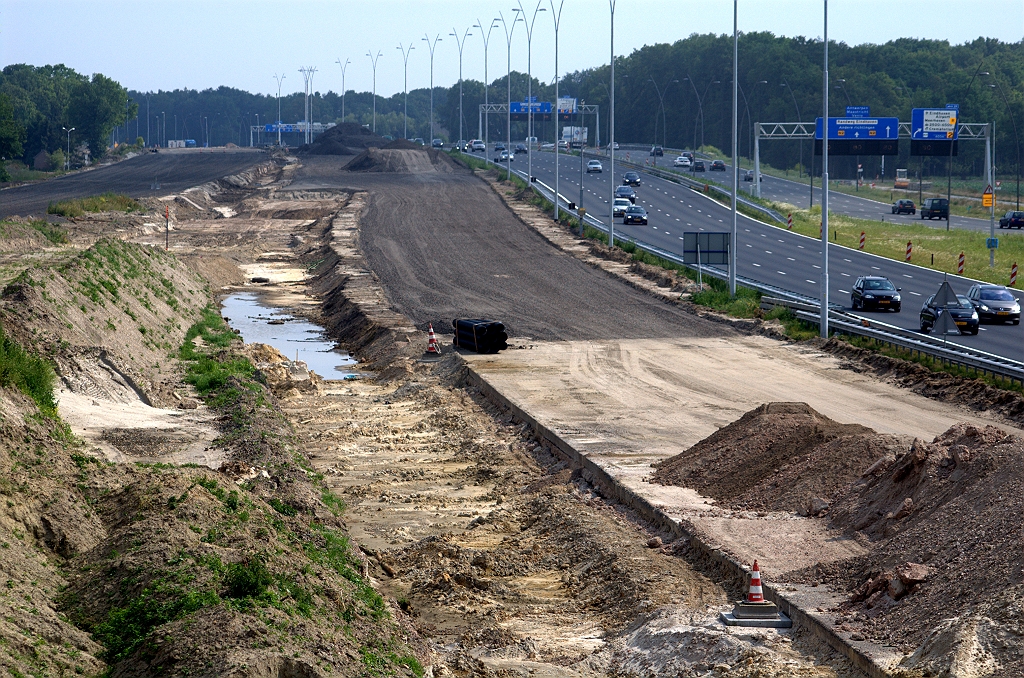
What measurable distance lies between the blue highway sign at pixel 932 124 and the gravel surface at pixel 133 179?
56.5 m

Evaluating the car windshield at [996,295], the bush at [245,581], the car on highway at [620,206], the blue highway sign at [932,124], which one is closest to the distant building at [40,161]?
the car on highway at [620,206]

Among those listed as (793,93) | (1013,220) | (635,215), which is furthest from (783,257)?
(793,93)

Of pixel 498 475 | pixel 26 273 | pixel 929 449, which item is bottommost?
pixel 498 475

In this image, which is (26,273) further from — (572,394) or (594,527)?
(594,527)

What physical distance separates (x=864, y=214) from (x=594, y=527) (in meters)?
80.0

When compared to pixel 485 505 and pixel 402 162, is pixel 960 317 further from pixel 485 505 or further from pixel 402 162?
pixel 402 162

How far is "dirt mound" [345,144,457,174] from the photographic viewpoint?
113m

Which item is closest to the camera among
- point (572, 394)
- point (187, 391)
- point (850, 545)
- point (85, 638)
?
point (85, 638)

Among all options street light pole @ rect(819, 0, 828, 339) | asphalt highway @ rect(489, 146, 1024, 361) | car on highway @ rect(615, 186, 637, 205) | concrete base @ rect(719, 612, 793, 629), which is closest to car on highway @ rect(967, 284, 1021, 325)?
asphalt highway @ rect(489, 146, 1024, 361)

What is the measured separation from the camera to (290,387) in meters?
30.2

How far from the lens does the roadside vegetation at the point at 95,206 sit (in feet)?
236

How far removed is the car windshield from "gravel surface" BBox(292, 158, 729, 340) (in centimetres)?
1005

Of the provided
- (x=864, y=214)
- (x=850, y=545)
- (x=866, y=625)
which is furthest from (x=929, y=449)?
(x=864, y=214)

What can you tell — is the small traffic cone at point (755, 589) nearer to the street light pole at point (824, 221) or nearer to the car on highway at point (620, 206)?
the street light pole at point (824, 221)
